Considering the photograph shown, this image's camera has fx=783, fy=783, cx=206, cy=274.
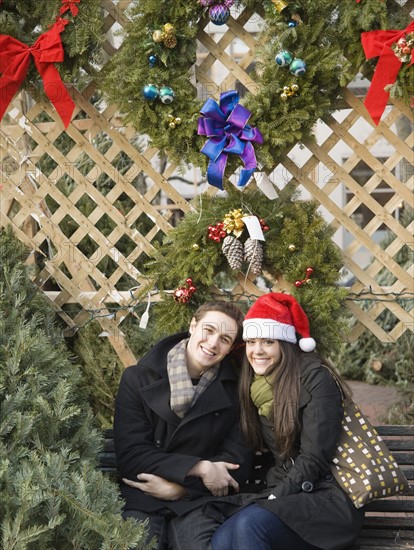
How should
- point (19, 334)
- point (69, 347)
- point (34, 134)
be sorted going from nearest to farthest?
point (19, 334) → point (34, 134) → point (69, 347)

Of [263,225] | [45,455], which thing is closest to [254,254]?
[263,225]

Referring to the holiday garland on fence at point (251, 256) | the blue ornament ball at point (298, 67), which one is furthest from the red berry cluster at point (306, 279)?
the blue ornament ball at point (298, 67)

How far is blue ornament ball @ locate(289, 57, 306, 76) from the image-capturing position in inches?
132

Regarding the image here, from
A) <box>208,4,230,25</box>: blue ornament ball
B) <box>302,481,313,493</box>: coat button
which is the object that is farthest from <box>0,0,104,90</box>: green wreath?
<box>302,481,313,493</box>: coat button

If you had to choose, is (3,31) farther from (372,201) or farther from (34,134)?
(372,201)

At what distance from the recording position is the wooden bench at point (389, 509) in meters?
3.15

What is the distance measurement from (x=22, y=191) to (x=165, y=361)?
127 centimetres

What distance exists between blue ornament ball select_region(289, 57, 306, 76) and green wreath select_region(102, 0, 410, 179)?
31 mm

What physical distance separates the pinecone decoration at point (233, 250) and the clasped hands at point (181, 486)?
0.89m

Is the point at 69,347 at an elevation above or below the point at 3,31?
below

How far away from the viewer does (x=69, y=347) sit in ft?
13.6

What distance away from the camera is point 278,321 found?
3182 millimetres

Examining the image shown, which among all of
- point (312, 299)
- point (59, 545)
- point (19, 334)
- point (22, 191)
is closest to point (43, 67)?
point (22, 191)

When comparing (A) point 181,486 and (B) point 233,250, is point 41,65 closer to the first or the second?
(B) point 233,250
